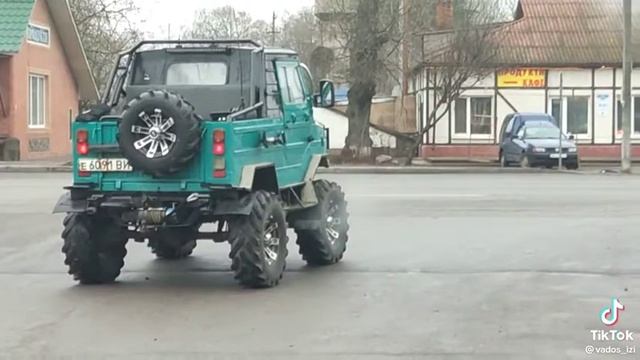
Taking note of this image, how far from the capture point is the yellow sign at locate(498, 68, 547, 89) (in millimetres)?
38531

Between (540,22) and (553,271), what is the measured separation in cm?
3050

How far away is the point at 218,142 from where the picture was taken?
9258 millimetres

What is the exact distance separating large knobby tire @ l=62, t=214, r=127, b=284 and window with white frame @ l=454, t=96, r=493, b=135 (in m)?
30.3

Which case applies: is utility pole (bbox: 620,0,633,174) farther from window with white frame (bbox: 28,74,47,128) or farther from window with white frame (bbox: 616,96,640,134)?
window with white frame (bbox: 28,74,47,128)

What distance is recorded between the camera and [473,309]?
866 centimetres

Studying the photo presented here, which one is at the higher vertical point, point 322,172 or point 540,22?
point 540,22

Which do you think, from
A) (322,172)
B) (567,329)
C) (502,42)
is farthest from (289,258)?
(502,42)

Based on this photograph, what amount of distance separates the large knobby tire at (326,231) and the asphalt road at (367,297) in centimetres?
24

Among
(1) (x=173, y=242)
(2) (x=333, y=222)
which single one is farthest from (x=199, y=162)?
(2) (x=333, y=222)

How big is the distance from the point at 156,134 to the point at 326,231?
2.77 m

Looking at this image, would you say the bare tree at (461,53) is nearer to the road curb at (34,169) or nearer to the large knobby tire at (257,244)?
the road curb at (34,169)

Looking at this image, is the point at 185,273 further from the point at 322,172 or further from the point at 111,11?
the point at 111,11

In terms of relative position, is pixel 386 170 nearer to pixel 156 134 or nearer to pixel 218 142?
pixel 218 142

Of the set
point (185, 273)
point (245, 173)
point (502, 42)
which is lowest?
point (185, 273)
